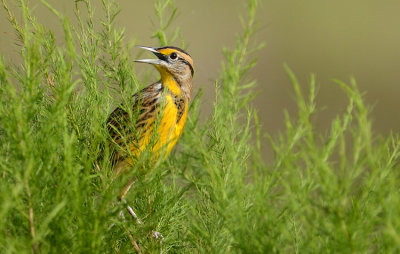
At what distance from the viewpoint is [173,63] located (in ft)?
9.53

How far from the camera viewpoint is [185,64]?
3018 millimetres

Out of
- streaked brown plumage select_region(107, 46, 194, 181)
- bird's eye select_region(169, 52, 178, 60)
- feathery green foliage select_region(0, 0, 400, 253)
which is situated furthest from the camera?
bird's eye select_region(169, 52, 178, 60)

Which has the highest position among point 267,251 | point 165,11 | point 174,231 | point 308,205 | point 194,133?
point 165,11

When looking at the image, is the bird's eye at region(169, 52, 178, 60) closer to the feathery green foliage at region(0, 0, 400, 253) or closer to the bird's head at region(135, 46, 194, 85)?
the bird's head at region(135, 46, 194, 85)

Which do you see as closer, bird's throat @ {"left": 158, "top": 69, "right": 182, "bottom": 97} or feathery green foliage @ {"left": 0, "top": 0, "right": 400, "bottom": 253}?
feathery green foliage @ {"left": 0, "top": 0, "right": 400, "bottom": 253}

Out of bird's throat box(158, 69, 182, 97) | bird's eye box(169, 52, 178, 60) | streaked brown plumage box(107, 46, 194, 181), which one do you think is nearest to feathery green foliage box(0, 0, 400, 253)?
streaked brown plumage box(107, 46, 194, 181)

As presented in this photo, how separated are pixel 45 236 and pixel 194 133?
1.25 ft

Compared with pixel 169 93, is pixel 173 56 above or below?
above

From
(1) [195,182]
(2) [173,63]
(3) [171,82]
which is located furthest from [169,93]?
(1) [195,182]

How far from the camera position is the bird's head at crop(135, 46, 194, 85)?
9.31ft

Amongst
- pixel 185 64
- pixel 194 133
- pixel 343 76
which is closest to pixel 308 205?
pixel 194 133

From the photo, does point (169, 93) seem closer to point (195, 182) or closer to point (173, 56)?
point (173, 56)

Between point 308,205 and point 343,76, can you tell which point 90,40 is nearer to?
point 308,205

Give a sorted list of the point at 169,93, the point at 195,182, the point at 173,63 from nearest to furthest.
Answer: the point at 195,182 < the point at 169,93 < the point at 173,63
